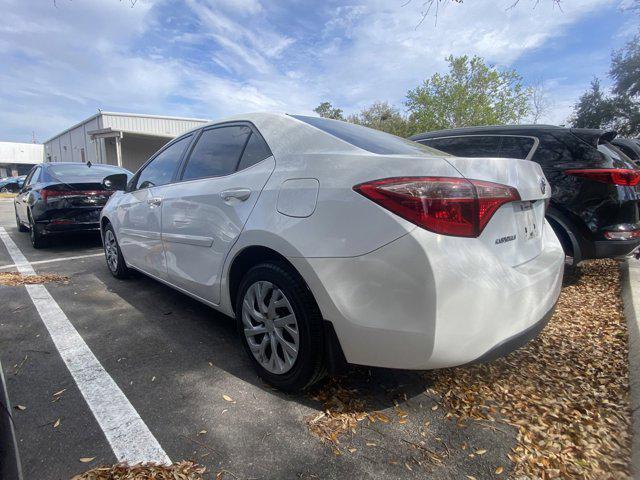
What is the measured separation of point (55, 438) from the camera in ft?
6.33

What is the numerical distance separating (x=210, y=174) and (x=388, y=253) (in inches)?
67.2

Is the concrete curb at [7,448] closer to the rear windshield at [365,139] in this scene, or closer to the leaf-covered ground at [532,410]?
the leaf-covered ground at [532,410]

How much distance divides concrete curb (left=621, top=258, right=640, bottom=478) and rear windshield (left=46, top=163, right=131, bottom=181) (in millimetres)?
6808

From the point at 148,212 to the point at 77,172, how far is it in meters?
4.23

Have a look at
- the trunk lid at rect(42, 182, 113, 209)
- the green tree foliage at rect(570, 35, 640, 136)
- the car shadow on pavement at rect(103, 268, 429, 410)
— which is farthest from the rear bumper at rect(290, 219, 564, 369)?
the green tree foliage at rect(570, 35, 640, 136)

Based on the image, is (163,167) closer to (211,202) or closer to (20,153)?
(211,202)

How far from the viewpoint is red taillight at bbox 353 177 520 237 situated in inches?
67.3

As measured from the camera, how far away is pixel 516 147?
409cm

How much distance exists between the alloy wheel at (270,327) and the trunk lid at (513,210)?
3.66ft

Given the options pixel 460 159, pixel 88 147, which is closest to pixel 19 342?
pixel 460 159

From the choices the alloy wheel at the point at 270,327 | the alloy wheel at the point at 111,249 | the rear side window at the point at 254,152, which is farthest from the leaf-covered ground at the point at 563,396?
the alloy wheel at the point at 111,249

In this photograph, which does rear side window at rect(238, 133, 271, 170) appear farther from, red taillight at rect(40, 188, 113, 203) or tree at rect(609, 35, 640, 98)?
tree at rect(609, 35, 640, 98)

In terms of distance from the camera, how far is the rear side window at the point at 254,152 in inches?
97.2

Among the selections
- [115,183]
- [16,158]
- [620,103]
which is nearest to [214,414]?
[115,183]
